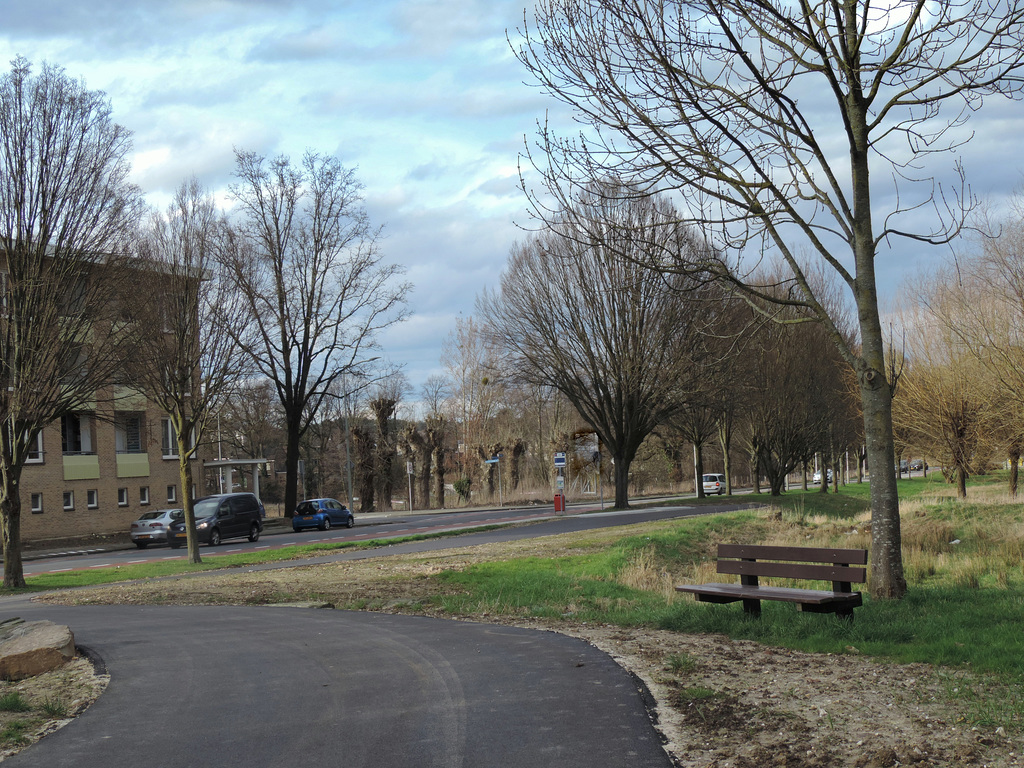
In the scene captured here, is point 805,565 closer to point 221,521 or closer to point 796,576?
point 796,576

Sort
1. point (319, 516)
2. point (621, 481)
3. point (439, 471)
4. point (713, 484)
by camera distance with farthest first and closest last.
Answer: point (713, 484) → point (439, 471) → point (621, 481) → point (319, 516)

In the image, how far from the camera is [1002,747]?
5078 millimetres

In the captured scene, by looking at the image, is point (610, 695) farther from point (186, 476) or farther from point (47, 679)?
point (186, 476)

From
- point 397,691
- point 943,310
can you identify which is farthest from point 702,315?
point 397,691

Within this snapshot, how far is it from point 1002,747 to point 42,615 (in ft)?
43.9

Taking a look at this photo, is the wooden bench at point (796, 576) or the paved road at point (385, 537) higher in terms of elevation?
the wooden bench at point (796, 576)

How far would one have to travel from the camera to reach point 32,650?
8.78m

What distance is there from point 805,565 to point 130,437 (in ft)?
143

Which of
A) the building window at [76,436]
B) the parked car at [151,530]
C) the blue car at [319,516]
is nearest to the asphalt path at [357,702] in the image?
the parked car at [151,530]

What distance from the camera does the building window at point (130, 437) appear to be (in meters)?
45.6

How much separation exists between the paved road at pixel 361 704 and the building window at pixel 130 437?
37779mm

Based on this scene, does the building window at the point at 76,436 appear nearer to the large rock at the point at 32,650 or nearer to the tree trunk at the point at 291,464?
the tree trunk at the point at 291,464

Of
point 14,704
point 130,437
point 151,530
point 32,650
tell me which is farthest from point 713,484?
point 14,704

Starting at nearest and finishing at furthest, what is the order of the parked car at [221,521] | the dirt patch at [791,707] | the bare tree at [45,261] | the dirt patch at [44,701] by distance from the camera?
the dirt patch at [791,707]
the dirt patch at [44,701]
the bare tree at [45,261]
the parked car at [221,521]
